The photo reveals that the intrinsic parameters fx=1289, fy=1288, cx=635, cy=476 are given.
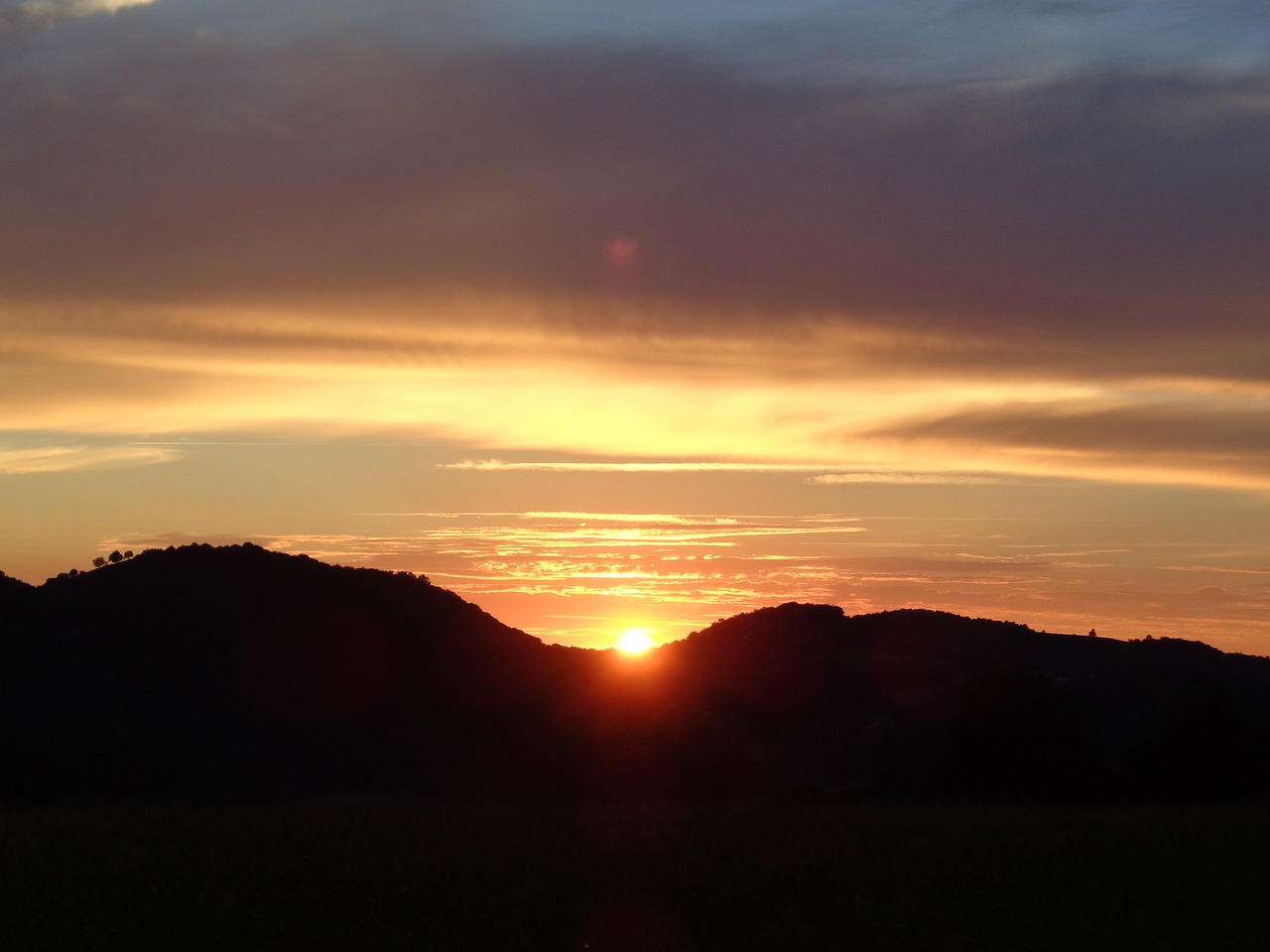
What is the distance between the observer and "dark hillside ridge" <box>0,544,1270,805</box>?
103 feet

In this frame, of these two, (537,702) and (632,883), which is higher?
(632,883)

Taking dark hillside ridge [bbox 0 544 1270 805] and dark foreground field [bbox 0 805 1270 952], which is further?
dark hillside ridge [bbox 0 544 1270 805]

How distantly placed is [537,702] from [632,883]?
3512 centimetres

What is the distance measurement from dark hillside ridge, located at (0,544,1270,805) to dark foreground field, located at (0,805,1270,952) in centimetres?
1247

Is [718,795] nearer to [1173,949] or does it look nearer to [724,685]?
[1173,949]

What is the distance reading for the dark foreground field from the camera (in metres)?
14.0

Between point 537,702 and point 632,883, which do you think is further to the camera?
point 537,702

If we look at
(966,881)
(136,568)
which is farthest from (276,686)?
(966,881)

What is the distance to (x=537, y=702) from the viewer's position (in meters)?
50.2

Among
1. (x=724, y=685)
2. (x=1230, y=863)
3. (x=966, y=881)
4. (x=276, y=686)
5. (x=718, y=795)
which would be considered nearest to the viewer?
(x=966, y=881)

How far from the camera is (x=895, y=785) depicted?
31312mm

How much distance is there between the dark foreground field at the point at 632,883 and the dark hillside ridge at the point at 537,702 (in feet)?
40.9

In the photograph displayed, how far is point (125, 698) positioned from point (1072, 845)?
35884 millimetres

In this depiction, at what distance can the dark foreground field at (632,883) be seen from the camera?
14.0 meters
